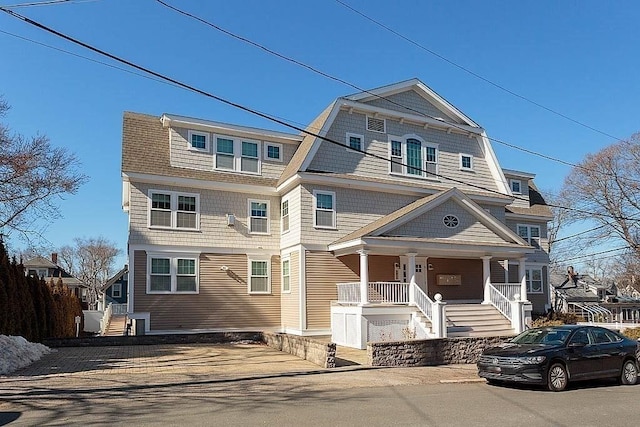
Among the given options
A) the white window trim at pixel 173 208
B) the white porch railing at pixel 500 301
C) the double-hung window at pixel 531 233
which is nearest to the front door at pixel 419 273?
the white porch railing at pixel 500 301

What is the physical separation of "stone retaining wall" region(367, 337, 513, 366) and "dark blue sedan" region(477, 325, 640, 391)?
8.93 ft

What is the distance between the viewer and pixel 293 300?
847 inches

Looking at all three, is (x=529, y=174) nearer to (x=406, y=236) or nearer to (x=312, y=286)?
(x=406, y=236)

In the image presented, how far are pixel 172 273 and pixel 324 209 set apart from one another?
6.25 metres

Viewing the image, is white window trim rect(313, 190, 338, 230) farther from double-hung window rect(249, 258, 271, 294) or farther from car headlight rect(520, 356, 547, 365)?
car headlight rect(520, 356, 547, 365)

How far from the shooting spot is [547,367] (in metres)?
11.4

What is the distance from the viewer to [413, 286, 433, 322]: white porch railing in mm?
18828

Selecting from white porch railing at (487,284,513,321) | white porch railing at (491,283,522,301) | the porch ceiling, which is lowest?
white porch railing at (487,284,513,321)

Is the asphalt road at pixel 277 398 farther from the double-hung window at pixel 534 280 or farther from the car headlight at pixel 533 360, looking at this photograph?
the double-hung window at pixel 534 280

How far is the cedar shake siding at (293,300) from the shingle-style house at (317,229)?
0.08 meters

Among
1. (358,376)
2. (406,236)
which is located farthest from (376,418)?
(406,236)

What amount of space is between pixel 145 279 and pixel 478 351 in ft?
39.3

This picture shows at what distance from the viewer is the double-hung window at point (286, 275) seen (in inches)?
871

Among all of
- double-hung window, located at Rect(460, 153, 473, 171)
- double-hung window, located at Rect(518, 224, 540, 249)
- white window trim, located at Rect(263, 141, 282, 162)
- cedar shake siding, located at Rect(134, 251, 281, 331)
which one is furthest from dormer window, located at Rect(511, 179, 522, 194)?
cedar shake siding, located at Rect(134, 251, 281, 331)
